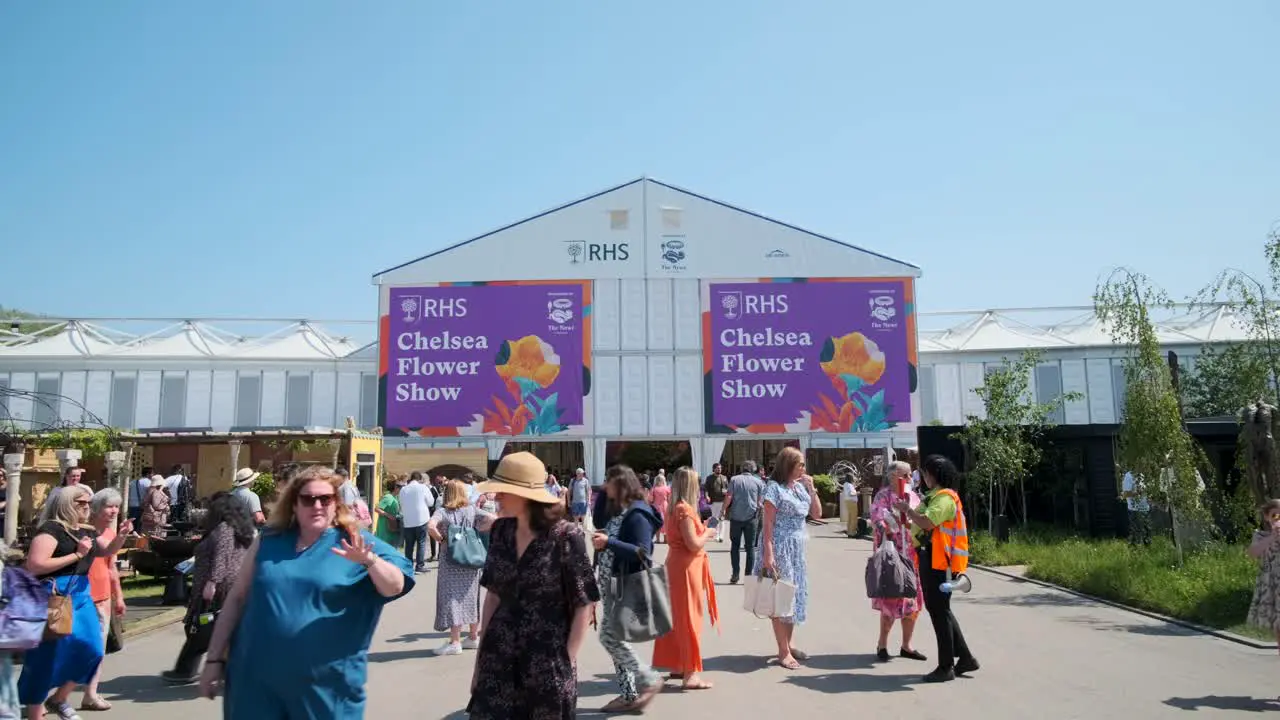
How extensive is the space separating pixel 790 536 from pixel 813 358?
22641mm

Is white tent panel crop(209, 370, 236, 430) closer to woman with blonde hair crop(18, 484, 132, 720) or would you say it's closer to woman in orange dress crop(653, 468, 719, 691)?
woman with blonde hair crop(18, 484, 132, 720)

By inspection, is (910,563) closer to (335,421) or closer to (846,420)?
(846,420)

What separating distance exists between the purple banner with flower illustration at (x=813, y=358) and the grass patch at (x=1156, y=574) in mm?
→ 14387

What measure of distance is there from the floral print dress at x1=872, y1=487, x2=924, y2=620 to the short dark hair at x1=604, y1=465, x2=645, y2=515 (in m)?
2.57

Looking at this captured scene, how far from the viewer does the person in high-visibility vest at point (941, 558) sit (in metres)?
6.59

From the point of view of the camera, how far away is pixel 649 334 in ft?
97.9

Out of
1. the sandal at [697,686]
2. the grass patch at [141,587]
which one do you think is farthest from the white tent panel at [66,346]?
the sandal at [697,686]

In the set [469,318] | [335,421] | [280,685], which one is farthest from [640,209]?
[280,685]

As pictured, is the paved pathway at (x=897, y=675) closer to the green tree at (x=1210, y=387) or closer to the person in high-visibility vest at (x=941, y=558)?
the person in high-visibility vest at (x=941, y=558)

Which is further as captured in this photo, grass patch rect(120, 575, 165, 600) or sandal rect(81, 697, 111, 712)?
grass patch rect(120, 575, 165, 600)

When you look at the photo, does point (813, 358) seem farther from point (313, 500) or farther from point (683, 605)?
point (313, 500)

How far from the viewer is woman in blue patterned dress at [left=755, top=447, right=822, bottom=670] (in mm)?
7145

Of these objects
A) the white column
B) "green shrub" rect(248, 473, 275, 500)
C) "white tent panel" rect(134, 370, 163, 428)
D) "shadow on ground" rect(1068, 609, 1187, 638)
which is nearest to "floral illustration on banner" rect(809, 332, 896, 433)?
"green shrub" rect(248, 473, 275, 500)

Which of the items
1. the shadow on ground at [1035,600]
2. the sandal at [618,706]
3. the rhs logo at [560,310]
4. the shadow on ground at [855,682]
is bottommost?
the shadow on ground at [1035,600]
